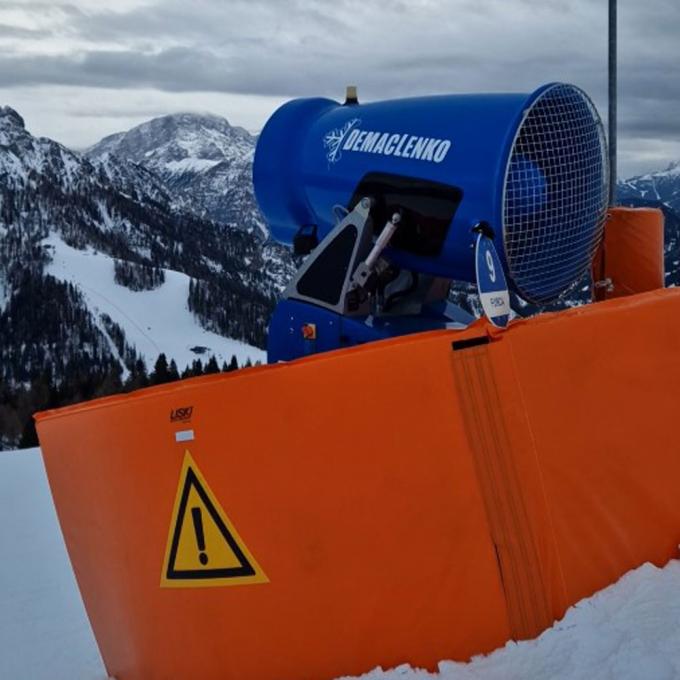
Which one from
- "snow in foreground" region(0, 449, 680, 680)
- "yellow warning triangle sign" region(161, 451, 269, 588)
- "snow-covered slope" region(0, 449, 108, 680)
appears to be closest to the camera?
"snow in foreground" region(0, 449, 680, 680)

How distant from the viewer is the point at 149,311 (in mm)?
143875

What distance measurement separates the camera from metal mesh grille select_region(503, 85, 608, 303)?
11.2 feet

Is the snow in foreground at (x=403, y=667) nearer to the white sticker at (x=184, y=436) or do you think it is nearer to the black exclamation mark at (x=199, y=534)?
the black exclamation mark at (x=199, y=534)

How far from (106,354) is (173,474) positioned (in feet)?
418

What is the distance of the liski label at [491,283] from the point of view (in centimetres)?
317

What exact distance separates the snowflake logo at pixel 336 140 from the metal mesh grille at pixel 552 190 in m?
0.99

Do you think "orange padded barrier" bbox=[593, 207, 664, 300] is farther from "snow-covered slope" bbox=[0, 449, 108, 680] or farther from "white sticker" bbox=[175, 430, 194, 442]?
"snow-covered slope" bbox=[0, 449, 108, 680]

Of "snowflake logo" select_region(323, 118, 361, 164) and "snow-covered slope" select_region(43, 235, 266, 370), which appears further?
"snow-covered slope" select_region(43, 235, 266, 370)

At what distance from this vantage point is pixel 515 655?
254cm

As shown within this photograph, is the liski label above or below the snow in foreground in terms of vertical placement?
above

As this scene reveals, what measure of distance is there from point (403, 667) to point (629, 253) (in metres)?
2.45

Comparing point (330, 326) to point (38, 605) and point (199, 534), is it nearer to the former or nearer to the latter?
point (199, 534)

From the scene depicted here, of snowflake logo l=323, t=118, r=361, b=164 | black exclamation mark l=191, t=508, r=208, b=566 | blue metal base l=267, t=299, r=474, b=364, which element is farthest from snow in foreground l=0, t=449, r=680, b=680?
snowflake logo l=323, t=118, r=361, b=164

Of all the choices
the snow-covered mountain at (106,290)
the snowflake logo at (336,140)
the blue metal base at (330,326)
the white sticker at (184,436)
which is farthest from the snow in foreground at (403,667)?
the snow-covered mountain at (106,290)
